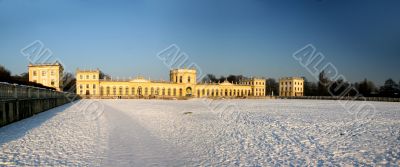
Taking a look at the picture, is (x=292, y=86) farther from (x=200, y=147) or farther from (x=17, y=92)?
(x=200, y=147)

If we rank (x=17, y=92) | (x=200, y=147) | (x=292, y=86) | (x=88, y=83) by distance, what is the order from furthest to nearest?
(x=292, y=86) → (x=88, y=83) → (x=17, y=92) → (x=200, y=147)

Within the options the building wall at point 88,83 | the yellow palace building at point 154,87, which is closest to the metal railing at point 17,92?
the yellow palace building at point 154,87

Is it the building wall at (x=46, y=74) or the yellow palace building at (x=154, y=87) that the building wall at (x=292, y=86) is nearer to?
the yellow palace building at (x=154, y=87)

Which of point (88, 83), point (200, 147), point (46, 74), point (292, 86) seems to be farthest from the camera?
point (292, 86)

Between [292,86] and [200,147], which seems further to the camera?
[292,86]

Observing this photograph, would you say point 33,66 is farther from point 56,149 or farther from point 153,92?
point 56,149

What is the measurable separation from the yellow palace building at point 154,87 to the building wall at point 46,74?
18.0ft

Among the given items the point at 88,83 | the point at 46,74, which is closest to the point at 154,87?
the point at 88,83

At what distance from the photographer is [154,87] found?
9112cm

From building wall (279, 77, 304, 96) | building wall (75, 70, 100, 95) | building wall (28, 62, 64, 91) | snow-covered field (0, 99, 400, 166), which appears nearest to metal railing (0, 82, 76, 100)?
snow-covered field (0, 99, 400, 166)

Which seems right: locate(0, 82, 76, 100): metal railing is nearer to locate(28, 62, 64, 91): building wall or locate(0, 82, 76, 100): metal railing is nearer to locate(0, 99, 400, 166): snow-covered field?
locate(0, 99, 400, 166): snow-covered field

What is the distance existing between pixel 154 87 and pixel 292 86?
51.2 metres

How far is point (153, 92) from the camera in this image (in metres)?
91.1

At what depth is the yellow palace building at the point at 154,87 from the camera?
84.6 meters
